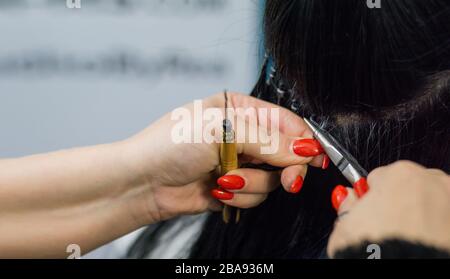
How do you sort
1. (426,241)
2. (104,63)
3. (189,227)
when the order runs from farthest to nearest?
(189,227) → (104,63) → (426,241)

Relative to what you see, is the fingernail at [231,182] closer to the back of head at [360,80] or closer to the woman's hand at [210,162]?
the woman's hand at [210,162]

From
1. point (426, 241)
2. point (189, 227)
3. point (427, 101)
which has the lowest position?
point (189, 227)

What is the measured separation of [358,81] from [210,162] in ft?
0.62

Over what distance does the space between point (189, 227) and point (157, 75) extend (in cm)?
27

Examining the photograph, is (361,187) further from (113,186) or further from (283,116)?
(113,186)

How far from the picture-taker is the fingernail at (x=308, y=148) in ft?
2.04

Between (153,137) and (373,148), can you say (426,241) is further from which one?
(153,137)

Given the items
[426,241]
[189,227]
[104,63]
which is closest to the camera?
[426,241]

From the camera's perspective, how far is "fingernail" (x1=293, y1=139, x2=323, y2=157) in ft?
2.04

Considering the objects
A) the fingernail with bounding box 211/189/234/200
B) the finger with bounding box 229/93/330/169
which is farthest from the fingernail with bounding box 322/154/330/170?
the fingernail with bounding box 211/189/234/200


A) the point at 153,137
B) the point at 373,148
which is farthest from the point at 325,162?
the point at 153,137

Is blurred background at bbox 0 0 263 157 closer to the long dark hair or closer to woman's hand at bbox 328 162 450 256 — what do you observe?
the long dark hair

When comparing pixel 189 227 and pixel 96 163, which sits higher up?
pixel 96 163
